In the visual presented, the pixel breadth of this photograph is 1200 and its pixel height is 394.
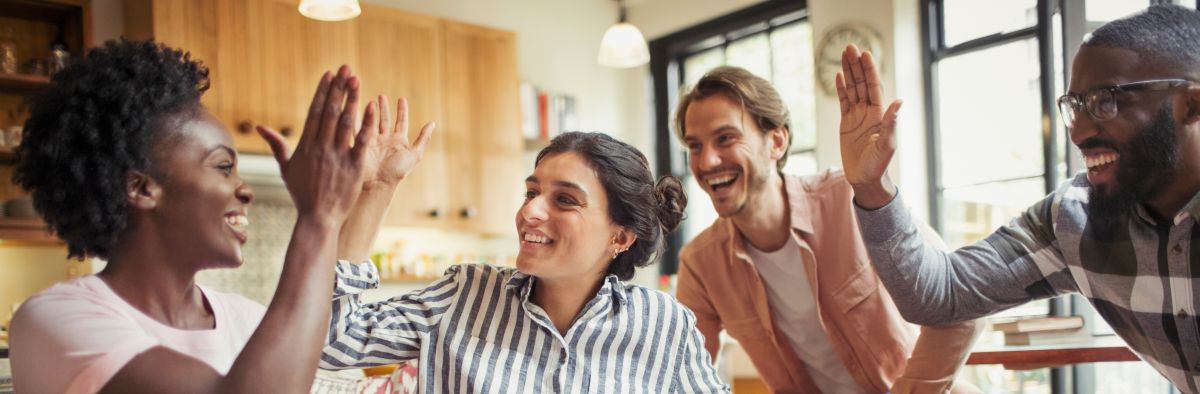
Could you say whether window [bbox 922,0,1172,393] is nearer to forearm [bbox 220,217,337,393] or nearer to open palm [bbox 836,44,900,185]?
open palm [bbox 836,44,900,185]

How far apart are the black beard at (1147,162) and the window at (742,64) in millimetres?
3888

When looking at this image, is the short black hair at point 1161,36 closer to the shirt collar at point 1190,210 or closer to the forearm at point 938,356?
the shirt collar at point 1190,210

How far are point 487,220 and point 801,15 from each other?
224 centimetres

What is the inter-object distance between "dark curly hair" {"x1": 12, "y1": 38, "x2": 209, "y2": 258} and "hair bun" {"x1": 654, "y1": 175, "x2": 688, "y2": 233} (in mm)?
1154

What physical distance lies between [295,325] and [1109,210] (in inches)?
61.1

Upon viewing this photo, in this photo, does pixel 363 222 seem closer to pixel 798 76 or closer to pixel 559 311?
pixel 559 311

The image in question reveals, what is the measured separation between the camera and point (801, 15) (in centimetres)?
622

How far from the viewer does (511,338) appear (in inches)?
76.9

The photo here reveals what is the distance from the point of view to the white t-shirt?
2842 millimetres

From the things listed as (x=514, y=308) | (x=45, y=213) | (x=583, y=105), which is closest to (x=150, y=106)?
(x=45, y=213)

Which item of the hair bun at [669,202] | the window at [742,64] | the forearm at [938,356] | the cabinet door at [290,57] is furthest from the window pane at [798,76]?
the hair bun at [669,202]

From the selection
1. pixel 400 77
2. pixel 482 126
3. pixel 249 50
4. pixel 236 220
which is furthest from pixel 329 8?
pixel 236 220

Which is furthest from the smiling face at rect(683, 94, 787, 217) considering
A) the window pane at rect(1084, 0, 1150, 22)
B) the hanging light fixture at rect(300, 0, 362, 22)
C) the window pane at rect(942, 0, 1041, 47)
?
the window pane at rect(942, 0, 1041, 47)

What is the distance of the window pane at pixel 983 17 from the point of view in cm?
509
